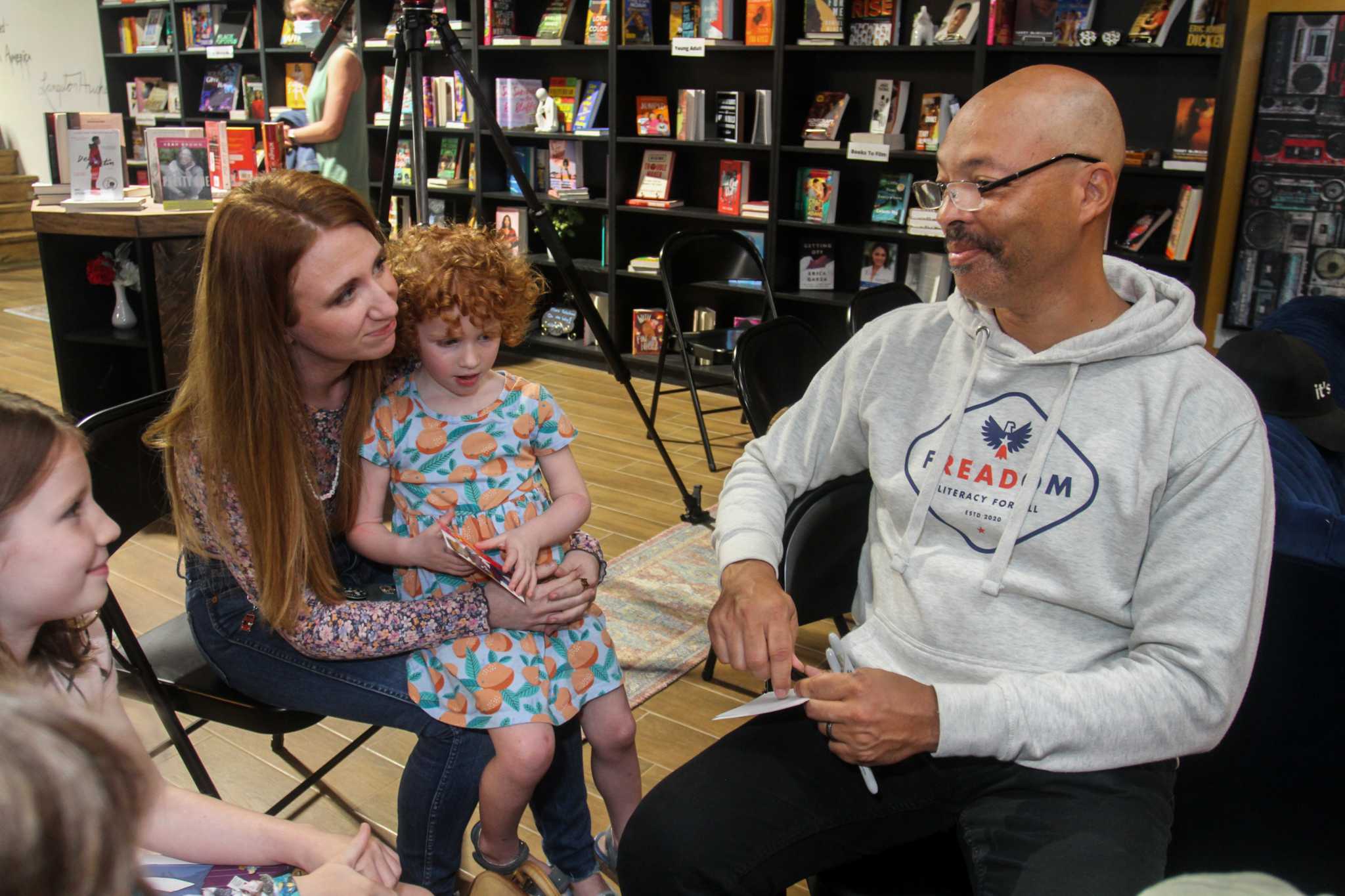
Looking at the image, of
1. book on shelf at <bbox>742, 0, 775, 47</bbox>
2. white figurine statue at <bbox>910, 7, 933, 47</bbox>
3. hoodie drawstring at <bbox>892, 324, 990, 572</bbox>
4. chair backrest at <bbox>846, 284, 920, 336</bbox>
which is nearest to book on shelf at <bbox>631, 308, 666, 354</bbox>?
book on shelf at <bbox>742, 0, 775, 47</bbox>

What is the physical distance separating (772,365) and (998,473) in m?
1.16

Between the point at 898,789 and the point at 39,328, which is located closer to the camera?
the point at 898,789

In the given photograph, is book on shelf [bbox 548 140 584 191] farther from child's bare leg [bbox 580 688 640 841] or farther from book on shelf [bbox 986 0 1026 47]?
child's bare leg [bbox 580 688 640 841]

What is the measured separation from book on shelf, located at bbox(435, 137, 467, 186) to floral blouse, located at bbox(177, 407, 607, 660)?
473 centimetres

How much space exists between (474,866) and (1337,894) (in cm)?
135

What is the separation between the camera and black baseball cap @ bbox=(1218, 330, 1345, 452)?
186 centimetres

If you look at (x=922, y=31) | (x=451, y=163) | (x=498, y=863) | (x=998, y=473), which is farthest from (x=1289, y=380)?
(x=451, y=163)

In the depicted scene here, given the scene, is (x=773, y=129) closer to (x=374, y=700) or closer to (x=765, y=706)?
(x=374, y=700)

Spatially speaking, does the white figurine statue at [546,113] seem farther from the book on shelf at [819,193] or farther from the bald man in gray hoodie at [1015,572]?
the bald man in gray hoodie at [1015,572]

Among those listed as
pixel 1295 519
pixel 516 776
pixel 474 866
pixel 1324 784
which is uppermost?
pixel 1295 519

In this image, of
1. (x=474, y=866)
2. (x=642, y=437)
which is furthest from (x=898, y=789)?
(x=642, y=437)

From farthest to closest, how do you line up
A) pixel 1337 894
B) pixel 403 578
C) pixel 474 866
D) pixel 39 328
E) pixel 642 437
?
pixel 39 328 → pixel 642 437 → pixel 474 866 → pixel 403 578 → pixel 1337 894

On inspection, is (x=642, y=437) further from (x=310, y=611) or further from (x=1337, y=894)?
(x=1337, y=894)

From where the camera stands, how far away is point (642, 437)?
448 centimetres
